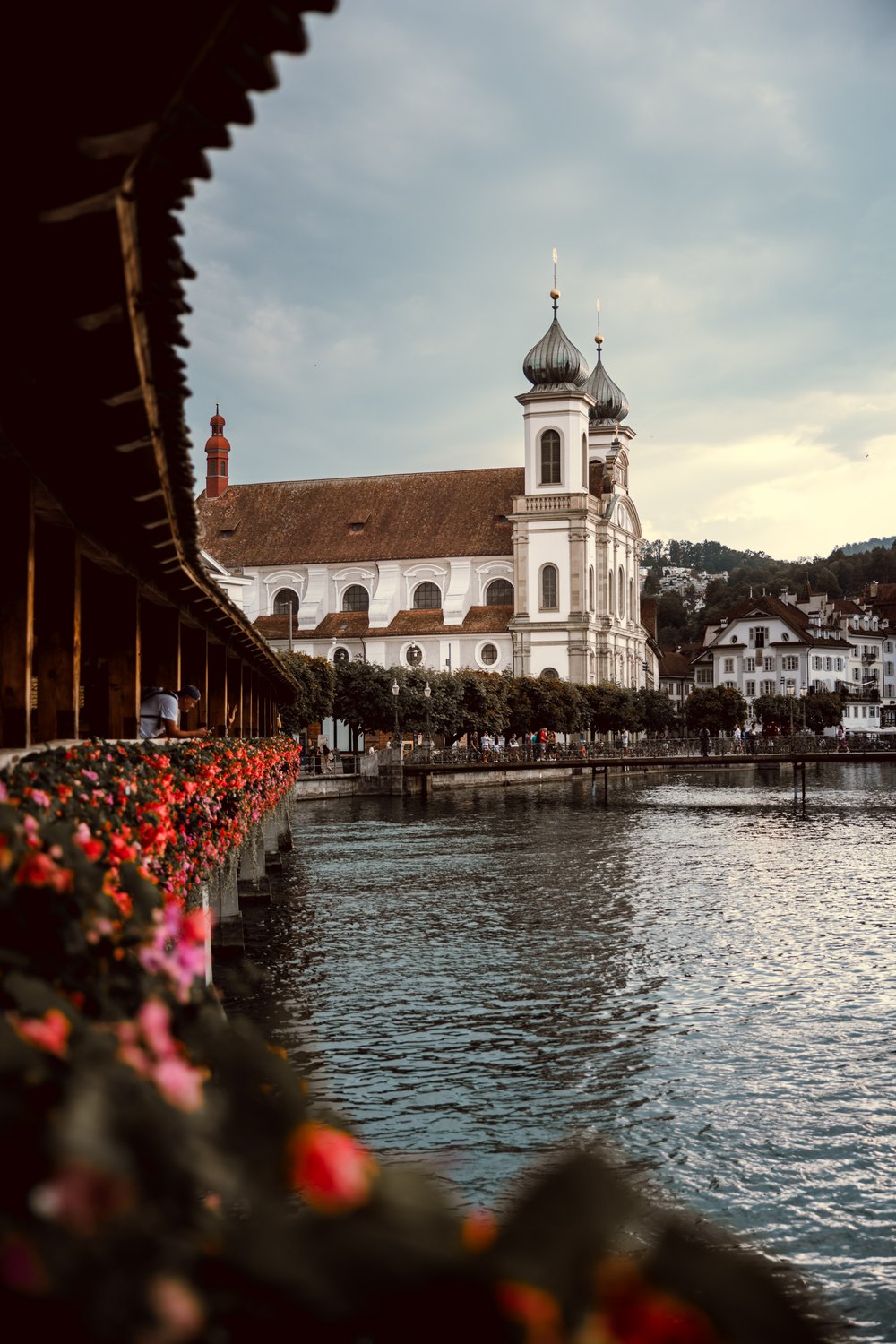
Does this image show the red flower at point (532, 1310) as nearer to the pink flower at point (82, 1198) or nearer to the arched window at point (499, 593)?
the pink flower at point (82, 1198)

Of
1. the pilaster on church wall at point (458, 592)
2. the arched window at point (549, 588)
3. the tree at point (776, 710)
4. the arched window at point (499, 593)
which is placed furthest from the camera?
the tree at point (776, 710)

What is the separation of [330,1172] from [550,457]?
10344cm

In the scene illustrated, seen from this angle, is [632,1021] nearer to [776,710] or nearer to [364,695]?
[364,695]

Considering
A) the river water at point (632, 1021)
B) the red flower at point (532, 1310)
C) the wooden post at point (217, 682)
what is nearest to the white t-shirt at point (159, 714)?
the river water at point (632, 1021)

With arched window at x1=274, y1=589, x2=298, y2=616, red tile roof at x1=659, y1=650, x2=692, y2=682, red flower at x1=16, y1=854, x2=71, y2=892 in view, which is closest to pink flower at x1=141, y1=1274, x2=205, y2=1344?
red flower at x1=16, y1=854, x2=71, y2=892

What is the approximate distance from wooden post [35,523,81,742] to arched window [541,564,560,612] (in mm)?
89720

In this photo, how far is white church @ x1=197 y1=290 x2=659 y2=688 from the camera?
102m

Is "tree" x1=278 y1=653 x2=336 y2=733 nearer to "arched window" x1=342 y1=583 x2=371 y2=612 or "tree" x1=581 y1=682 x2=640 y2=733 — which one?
"tree" x1=581 y1=682 x2=640 y2=733

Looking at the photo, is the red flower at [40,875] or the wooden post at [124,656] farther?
the wooden post at [124,656]

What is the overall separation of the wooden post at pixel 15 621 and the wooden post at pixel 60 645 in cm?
123

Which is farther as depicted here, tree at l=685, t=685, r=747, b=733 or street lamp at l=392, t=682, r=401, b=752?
tree at l=685, t=685, r=747, b=733

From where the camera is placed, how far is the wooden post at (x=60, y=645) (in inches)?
391

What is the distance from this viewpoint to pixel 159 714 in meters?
14.0

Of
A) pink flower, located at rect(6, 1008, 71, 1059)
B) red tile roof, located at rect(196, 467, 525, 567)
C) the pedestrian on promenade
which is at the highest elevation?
red tile roof, located at rect(196, 467, 525, 567)
